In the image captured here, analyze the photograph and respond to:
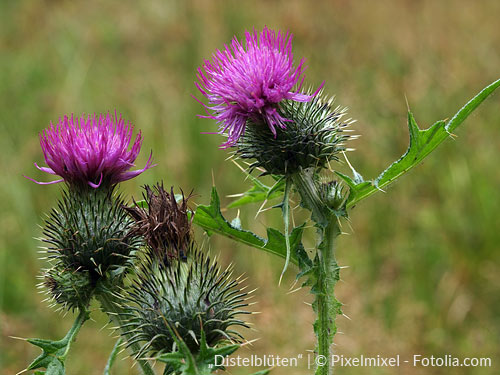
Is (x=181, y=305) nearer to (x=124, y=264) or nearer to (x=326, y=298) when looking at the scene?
(x=124, y=264)

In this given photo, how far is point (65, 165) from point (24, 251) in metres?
4.36

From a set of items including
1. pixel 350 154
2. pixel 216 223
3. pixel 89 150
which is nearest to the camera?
pixel 216 223

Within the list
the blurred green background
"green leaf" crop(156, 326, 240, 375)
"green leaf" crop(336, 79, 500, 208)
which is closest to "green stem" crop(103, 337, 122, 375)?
"green leaf" crop(156, 326, 240, 375)

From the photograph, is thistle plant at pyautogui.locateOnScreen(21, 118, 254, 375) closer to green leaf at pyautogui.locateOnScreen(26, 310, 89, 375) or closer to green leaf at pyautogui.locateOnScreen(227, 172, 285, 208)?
green leaf at pyautogui.locateOnScreen(26, 310, 89, 375)

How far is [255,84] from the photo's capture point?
2.78 metres

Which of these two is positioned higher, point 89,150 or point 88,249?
point 89,150

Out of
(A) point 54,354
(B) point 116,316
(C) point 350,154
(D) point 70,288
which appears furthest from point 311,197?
(C) point 350,154

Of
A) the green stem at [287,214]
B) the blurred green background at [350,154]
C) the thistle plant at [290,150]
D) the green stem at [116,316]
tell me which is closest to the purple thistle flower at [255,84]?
the thistle plant at [290,150]

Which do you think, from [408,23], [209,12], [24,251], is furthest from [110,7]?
[24,251]

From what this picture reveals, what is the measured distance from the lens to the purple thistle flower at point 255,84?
279 cm

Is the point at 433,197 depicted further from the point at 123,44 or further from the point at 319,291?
the point at 123,44

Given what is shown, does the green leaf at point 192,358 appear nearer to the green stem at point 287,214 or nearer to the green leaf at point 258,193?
the green stem at point 287,214

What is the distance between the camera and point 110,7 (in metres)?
13.7

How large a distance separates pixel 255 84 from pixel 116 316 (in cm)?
132
